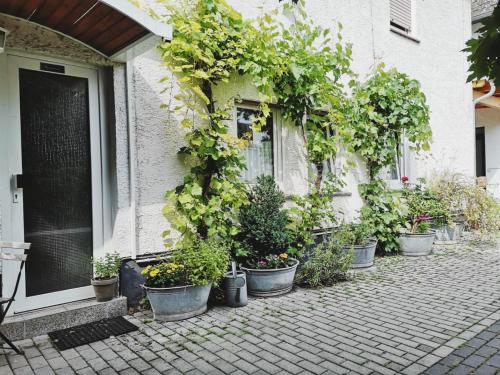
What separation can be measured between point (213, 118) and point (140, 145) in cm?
101

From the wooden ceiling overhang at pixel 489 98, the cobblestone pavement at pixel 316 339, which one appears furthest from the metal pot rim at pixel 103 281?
the wooden ceiling overhang at pixel 489 98

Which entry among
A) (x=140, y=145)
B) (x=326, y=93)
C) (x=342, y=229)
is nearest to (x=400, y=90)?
(x=326, y=93)

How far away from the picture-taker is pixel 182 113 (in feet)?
16.6

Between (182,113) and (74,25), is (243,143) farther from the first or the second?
(74,25)

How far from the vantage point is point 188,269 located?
4.32 metres

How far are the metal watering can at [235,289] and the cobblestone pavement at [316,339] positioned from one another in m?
0.12

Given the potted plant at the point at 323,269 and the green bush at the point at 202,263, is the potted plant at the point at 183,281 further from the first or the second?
the potted plant at the point at 323,269

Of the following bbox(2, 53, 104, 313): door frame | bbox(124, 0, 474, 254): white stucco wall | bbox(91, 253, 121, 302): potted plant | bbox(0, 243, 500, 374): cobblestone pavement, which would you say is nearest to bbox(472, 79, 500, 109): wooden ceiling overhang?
bbox(124, 0, 474, 254): white stucco wall

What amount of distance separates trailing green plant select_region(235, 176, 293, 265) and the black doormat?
162cm

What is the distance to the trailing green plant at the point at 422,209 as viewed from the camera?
7.64 meters

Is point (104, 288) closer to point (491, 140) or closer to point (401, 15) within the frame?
Result: point (401, 15)

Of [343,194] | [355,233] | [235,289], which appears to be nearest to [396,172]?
[343,194]

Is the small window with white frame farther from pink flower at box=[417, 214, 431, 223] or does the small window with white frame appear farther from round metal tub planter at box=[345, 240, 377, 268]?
round metal tub planter at box=[345, 240, 377, 268]

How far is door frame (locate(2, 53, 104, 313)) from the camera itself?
12.9 feet
